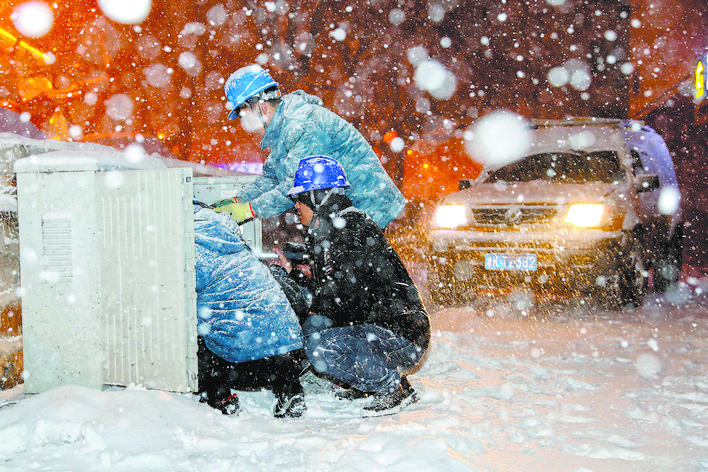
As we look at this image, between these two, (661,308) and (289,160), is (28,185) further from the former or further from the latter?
(661,308)

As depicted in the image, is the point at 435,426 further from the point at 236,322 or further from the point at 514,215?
the point at 514,215

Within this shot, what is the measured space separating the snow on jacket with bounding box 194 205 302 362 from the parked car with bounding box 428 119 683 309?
3310 mm

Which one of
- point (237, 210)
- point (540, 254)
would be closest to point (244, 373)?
point (237, 210)

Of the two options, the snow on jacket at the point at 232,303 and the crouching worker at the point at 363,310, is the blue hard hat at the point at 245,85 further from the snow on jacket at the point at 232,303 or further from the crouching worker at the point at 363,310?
the snow on jacket at the point at 232,303

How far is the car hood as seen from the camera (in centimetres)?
561

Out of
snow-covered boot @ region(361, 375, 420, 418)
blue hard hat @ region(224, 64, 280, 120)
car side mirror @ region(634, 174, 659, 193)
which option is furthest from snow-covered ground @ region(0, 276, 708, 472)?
car side mirror @ region(634, 174, 659, 193)

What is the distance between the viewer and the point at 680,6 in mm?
15742

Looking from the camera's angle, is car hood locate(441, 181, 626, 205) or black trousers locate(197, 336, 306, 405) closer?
black trousers locate(197, 336, 306, 405)

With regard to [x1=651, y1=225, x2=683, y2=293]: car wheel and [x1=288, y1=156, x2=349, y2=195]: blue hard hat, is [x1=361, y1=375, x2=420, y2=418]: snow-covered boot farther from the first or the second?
[x1=651, y1=225, x2=683, y2=293]: car wheel

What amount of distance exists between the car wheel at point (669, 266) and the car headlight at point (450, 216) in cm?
263

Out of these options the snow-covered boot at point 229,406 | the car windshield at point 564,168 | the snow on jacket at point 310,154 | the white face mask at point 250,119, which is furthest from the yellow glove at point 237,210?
the car windshield at point 564,168

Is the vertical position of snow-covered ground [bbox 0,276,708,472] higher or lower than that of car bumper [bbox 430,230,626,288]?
lower

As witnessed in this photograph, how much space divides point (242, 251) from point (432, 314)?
323 cm

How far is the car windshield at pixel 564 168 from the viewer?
6133mm
